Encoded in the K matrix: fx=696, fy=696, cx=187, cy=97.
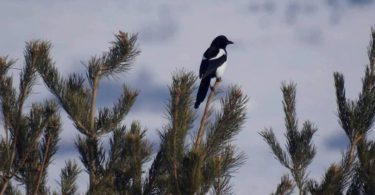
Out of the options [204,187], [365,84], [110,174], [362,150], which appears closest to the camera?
[204,187]

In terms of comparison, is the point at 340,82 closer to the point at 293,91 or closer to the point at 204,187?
the point at 293,91

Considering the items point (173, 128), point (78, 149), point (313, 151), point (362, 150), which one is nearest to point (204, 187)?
point (173, 128)

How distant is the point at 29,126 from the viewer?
4219mm

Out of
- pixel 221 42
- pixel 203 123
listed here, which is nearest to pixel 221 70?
pixel 221 42

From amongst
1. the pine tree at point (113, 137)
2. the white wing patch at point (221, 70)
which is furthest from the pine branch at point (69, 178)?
the white wing patch at point (221, 70)

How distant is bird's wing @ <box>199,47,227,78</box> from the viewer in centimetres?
545

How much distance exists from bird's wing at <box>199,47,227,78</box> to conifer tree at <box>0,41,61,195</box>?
1.46 m

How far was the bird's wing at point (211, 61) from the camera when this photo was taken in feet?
17.9

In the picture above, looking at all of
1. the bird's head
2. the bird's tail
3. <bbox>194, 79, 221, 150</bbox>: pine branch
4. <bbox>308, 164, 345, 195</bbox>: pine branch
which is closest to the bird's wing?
the bird's tail

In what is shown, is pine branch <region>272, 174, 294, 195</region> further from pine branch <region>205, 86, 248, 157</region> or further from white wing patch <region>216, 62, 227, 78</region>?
white wing patch <region>216, 62, 227, 78</region>

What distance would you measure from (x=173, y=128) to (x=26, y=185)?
52.4 inches

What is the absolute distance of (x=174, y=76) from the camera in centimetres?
381

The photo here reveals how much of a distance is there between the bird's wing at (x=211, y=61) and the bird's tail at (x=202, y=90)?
0.64 feet

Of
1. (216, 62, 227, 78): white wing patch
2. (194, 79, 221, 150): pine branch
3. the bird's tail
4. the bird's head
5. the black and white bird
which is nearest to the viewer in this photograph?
(194, 79, 221, 150): pine branch
